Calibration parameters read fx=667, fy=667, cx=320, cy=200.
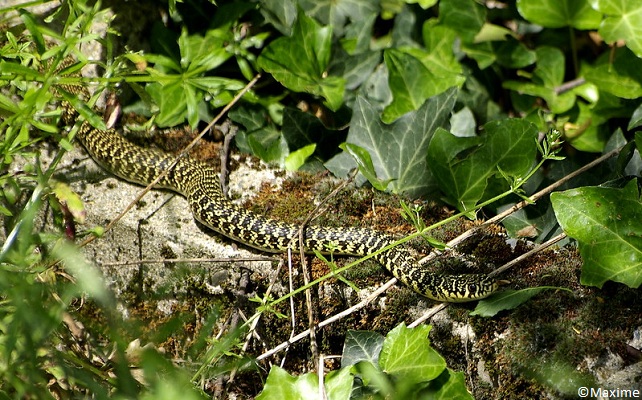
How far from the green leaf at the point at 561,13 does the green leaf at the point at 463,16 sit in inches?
11.7

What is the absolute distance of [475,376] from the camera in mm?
3566

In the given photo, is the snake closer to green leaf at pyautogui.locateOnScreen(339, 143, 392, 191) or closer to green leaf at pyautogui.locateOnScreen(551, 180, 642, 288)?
green leaf at pyautogui.locateOnScreen(339, 143, 392, 191)

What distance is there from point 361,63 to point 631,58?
1.84 metres

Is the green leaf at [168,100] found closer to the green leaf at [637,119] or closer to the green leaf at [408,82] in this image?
the green leaf at [408,82]

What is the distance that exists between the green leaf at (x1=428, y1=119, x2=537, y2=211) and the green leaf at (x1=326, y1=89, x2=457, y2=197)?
184 millimetres

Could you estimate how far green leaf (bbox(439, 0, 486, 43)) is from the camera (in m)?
4.83

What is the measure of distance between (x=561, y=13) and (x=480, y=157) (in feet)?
5.28

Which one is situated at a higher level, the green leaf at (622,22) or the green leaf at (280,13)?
the green leaf at (280,13)

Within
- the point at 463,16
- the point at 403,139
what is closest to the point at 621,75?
the point at 463,16

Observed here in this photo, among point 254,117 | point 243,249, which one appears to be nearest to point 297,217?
point 243,249

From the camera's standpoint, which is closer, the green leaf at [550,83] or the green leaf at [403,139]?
the green leaf at [403,139]

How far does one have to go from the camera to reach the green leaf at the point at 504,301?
3449mm

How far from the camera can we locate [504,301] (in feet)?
11.4

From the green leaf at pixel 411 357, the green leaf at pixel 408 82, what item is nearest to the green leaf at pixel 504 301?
the green leaf at pixel 411 357
